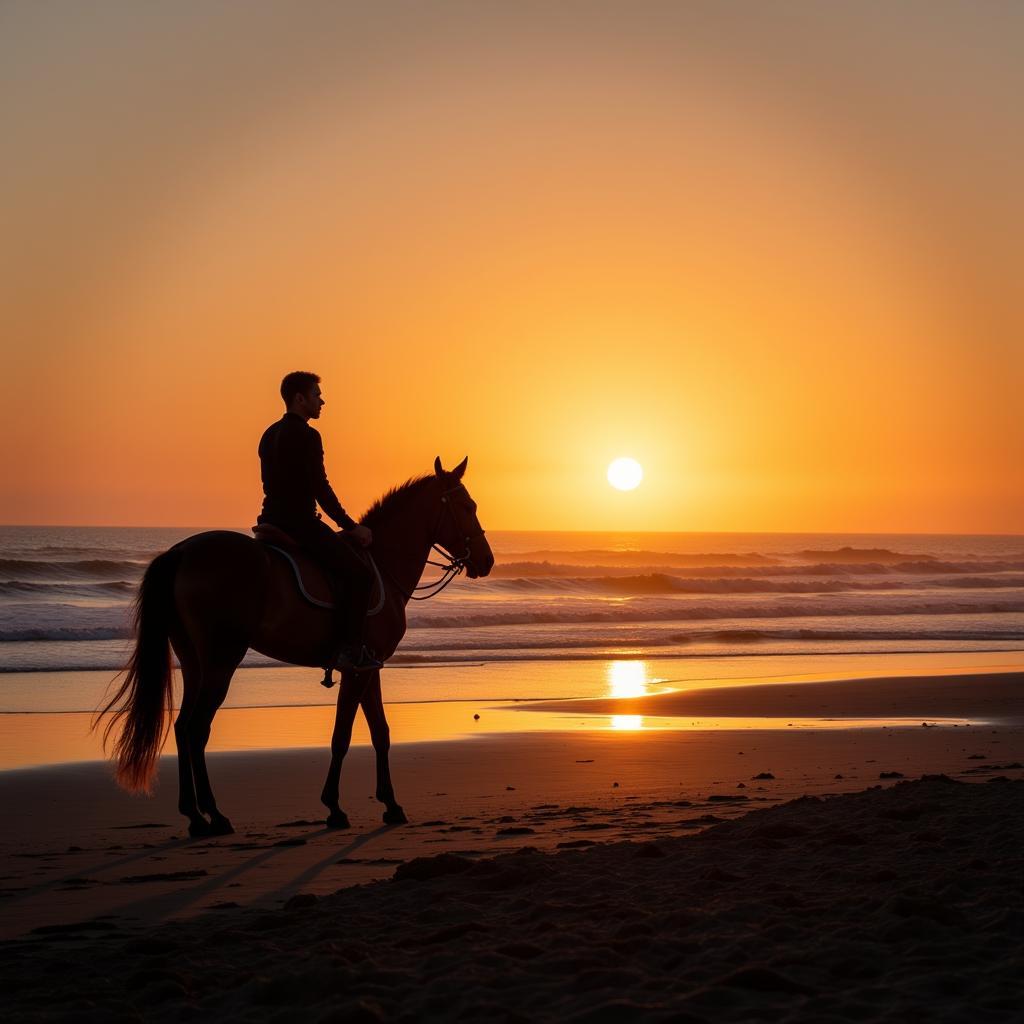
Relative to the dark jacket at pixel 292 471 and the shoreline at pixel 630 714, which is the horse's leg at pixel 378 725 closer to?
the dark jacket at pixel 292 471

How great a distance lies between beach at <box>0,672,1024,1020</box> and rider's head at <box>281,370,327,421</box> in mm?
2928

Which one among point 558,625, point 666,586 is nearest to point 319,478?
point 558,625

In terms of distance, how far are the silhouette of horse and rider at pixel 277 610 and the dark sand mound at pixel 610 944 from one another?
2.60m

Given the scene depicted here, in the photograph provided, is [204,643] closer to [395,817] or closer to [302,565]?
[302,565]

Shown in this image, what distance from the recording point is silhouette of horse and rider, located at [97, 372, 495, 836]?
27.2ft

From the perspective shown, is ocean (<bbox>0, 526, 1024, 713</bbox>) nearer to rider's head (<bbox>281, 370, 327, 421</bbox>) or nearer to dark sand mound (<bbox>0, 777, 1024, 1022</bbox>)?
rider's head (<bbox>281, 370, 327, 421</bbox>)

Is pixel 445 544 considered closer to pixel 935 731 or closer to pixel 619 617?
pixel 935 731

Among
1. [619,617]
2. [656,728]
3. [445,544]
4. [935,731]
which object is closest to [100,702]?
[656,728]

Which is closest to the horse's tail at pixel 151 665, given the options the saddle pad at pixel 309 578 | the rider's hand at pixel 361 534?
the saddle pad at pixel 309 578

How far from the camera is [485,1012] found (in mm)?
4004

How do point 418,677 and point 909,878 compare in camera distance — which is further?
point 418,677

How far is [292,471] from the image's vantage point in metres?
8.70

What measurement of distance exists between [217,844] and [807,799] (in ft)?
12.5

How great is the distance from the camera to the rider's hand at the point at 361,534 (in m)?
9.16
